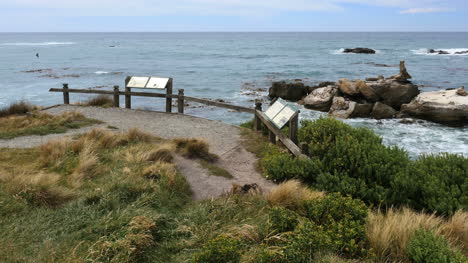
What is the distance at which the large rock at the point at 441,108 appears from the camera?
66.8ft

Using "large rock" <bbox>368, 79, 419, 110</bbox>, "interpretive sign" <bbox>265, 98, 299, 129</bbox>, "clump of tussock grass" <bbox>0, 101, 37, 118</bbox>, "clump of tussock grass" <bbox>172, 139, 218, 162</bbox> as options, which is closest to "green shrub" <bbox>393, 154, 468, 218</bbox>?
"interpretive sign" <bbox>265, 98, 299, 129</bbox>

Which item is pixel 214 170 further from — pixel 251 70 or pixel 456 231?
pixel 251 70

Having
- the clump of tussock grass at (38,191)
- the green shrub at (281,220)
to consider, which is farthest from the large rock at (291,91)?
the green shrub at (281,220)

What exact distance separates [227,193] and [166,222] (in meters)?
1.66

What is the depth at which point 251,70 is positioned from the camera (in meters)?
47.4

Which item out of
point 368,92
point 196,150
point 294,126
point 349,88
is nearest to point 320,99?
point 349,88

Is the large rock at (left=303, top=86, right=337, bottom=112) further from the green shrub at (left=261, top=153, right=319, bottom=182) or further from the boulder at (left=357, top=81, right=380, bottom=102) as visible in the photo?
the green shrub at (left=261, top=153, right=319, bottom=182)

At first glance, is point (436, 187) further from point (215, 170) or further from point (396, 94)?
point (396, 94)

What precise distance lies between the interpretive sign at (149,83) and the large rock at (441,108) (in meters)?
14.6

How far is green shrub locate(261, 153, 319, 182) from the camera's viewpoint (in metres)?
7.93

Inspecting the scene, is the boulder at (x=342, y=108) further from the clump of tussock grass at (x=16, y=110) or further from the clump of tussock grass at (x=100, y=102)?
the clump of tussock grass at (x=16, y=110)

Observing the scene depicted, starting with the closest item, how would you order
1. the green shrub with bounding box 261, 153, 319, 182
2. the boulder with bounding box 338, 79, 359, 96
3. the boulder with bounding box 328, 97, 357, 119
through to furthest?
the green shrub with bounding box 261, 153, 319, 182, the boulder with bounding box 328, 97, 357, 119, the boulder with bounding box 338, 79, 359, 96

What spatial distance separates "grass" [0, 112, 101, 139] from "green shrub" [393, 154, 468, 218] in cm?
978

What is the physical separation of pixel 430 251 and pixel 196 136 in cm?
797
